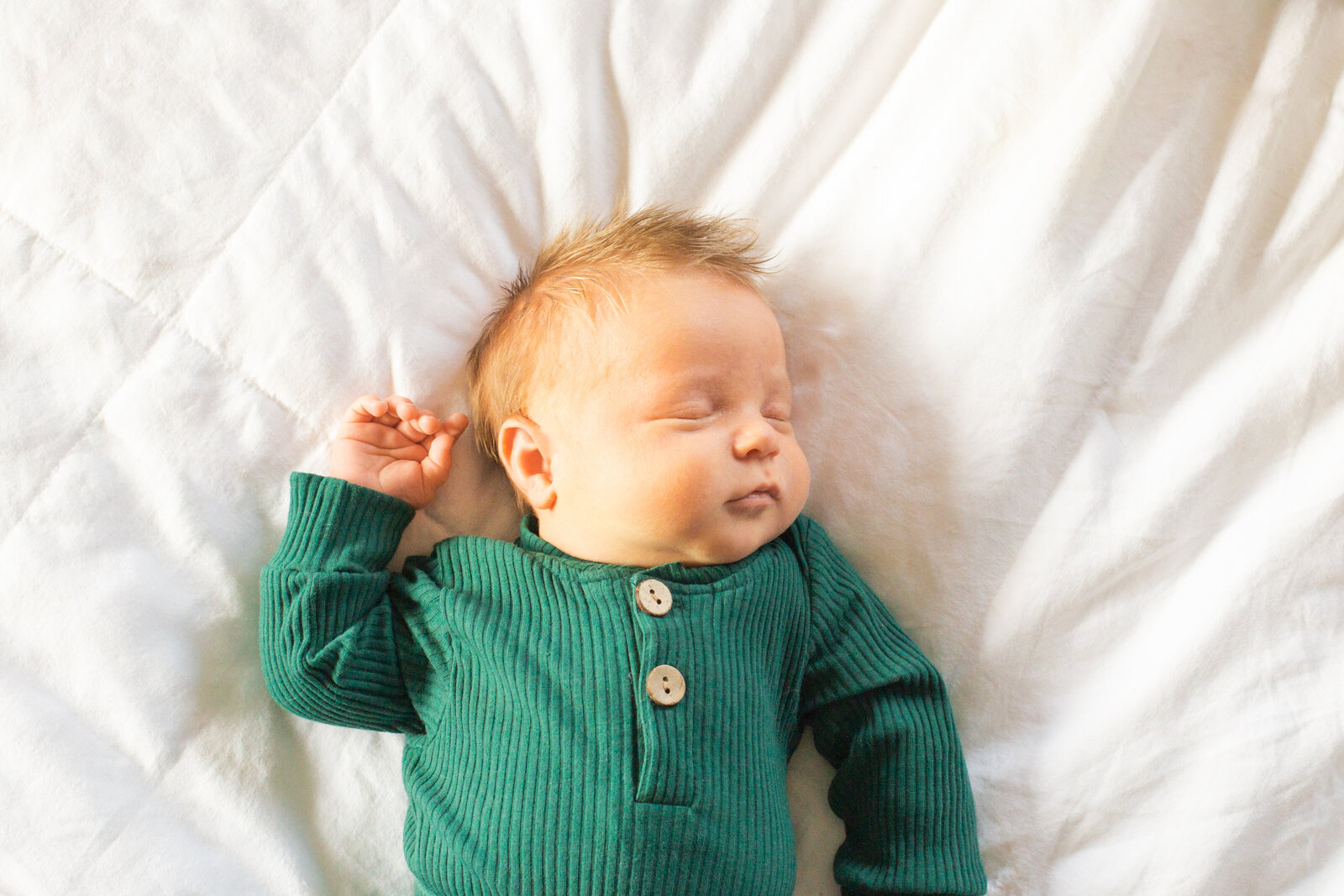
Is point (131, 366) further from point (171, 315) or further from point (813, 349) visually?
point (813, 349)

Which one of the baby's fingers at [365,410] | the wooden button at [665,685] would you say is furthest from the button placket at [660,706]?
the baby's fingers at [365,410]

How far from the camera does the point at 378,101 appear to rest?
1120 millimetres

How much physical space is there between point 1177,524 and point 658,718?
2.05 ft

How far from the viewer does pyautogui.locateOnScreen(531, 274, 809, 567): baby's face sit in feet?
3.20

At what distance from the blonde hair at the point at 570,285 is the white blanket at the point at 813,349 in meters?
0.05

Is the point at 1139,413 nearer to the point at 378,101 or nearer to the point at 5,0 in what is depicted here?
the point at 378,101

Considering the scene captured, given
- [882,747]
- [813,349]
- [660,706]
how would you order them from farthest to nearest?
[813,349], [882,747], [660,706]

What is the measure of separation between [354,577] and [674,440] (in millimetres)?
363

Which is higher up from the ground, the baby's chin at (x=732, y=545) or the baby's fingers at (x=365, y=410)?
the baby's chin at (x=732, y=545)

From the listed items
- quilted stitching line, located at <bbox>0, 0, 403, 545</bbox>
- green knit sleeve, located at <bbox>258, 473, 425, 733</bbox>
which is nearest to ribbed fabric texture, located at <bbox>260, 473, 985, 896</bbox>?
green knit sleeve, located at <bbox>258, 473, 425, 733</bbox>

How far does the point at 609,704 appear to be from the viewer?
3.10 feet

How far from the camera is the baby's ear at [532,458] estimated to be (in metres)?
1.05

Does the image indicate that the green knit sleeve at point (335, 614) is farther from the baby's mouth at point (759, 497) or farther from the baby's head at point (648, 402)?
the baby's mouth at point (759, 497)

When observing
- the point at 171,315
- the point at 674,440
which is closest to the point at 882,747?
the point at 674,440
